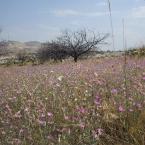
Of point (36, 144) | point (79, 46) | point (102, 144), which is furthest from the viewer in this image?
point (79, 46)

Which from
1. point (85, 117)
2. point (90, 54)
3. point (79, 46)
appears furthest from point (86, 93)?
point (90, 54)

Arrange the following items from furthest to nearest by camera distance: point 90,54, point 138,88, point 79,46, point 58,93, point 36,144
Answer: point 90,54 < point 79,46 < point 58,93 < point 138,88 < point 36,144

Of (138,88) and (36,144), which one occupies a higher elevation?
(138,88)

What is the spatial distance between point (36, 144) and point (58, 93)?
2082 millimetres

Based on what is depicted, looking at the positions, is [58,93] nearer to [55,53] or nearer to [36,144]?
[36,144]

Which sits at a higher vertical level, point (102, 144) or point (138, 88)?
point (138, 88)

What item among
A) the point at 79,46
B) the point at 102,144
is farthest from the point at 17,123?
the point at 79,46

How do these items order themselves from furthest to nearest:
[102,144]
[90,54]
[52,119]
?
[90,54]
[52,119]
[102,144]

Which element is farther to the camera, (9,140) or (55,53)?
(55,53)

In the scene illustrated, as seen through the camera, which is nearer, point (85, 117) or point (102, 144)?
point (102, 144)

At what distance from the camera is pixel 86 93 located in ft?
16.8

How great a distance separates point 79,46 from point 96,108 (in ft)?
101

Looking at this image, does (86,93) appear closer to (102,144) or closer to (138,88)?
(138,88)

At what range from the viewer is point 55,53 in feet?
115
